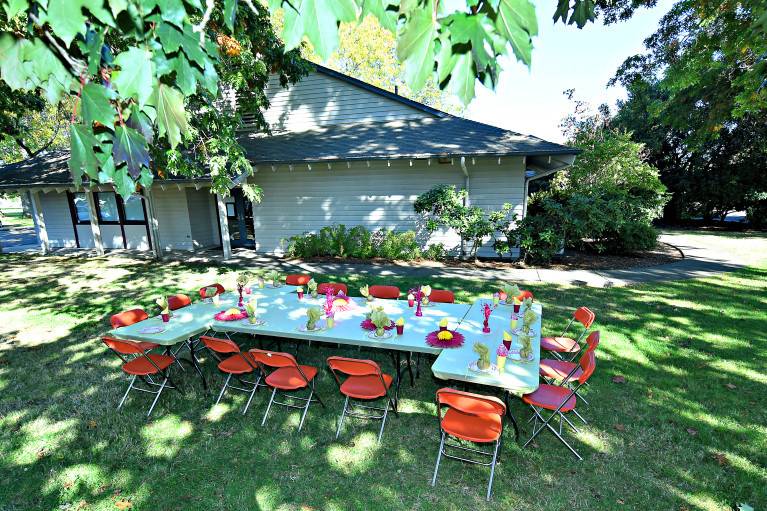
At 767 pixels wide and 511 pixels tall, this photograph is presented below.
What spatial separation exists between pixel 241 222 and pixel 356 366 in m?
12.8

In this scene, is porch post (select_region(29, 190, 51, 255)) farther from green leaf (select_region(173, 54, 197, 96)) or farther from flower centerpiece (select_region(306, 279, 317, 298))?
green leaf (select_region(173, 54, 197, 96))

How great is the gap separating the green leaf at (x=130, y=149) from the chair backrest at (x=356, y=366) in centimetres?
245

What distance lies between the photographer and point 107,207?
14977 millimetres

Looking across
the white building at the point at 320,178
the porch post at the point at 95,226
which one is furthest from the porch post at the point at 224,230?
the porch post at the point at 95,226

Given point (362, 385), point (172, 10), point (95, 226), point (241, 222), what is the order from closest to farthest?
point (172, 10) < point (362, 385) < point (95, 226) < point (241, 222)

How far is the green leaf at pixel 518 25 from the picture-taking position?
124 centimetres

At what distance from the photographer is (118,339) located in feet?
14.0

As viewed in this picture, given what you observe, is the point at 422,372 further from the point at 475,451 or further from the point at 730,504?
the point at 730,504

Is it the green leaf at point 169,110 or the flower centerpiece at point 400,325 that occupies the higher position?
the green leaf at point 169,110

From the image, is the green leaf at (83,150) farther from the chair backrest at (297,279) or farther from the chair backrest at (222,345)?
the chair backrest at (297,279)

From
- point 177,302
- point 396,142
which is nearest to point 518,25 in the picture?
point 177,302

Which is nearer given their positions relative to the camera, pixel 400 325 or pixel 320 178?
pixel 400 325

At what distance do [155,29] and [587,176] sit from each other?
64.9ft

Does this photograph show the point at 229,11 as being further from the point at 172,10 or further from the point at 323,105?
the point at 323,105
